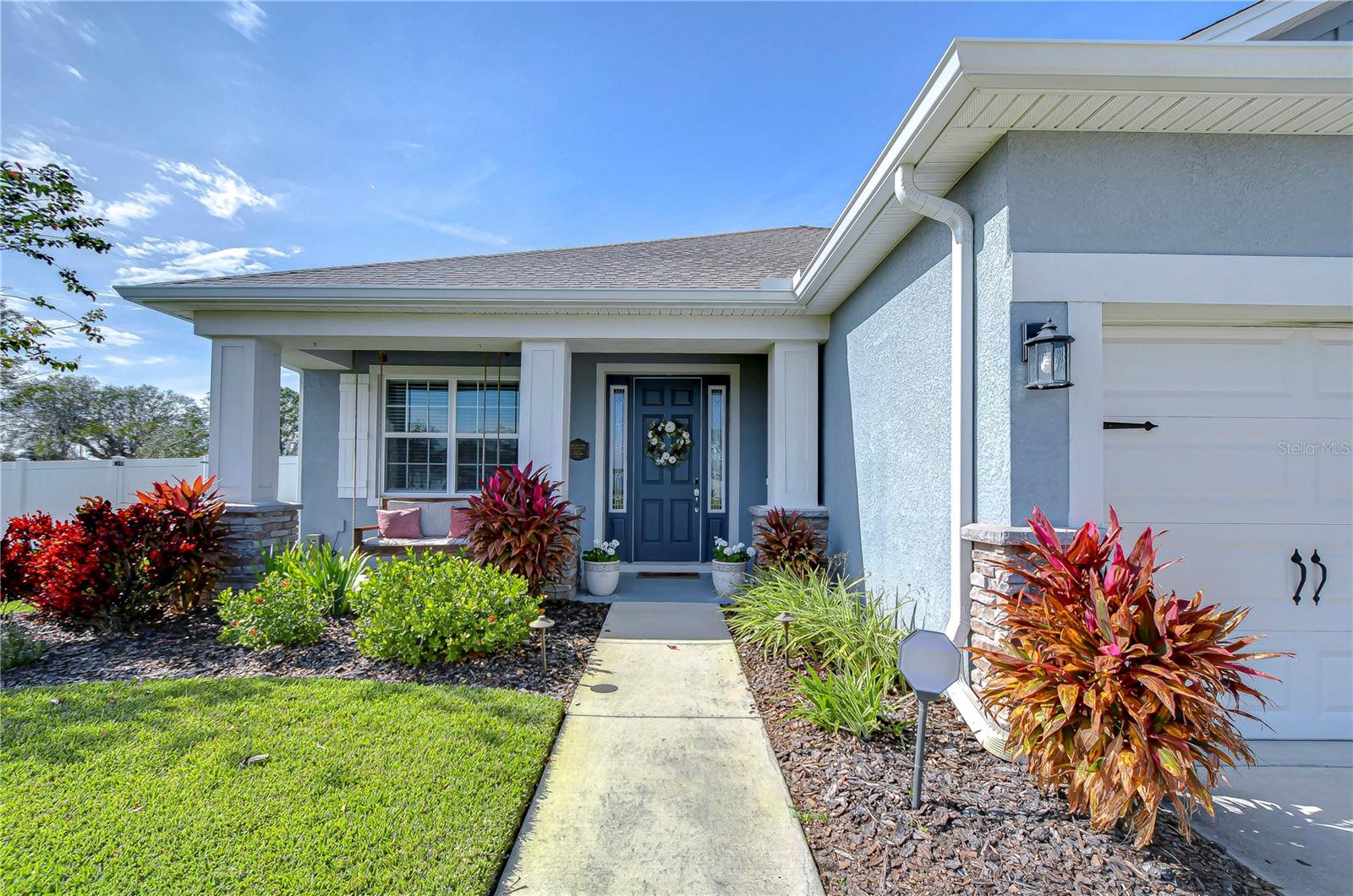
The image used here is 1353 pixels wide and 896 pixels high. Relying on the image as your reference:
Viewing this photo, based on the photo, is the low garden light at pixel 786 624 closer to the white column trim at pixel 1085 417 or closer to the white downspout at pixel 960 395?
the white downspout at pixel 960 395

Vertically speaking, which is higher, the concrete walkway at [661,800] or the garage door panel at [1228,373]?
the garage door panel at [1228,373]

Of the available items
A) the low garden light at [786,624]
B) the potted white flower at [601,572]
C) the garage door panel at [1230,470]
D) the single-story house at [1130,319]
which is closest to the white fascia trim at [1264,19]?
the single-story house at [1130,319]

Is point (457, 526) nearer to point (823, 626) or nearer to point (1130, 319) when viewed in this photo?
point (823, 626)

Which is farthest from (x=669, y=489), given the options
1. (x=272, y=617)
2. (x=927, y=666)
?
(x=927, y=666)

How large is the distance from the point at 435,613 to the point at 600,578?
2273 millimetres

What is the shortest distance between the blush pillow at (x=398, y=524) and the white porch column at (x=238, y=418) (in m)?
1.19

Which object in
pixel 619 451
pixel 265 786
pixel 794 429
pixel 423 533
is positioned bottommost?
pixel 265 786

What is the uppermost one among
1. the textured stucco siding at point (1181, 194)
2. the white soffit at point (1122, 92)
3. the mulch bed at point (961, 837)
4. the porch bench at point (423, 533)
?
the white soffit at point (1122, 92)

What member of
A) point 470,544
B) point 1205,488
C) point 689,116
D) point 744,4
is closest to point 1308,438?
point 1205,488

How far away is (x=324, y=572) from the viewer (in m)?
4.61

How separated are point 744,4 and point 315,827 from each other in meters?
6.67

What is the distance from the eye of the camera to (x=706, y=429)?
22.6 feet

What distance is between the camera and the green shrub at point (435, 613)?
3.54 m

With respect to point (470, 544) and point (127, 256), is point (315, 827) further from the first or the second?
point (127, 256)
